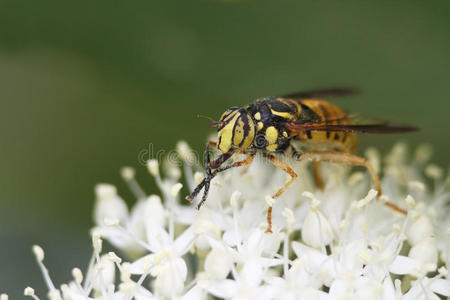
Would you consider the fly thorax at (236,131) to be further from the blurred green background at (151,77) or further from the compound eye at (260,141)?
the blurred green background at (151,77)

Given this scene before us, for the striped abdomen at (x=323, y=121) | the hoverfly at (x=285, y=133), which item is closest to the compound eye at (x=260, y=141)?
the hoverfly at (x=285, y=133)

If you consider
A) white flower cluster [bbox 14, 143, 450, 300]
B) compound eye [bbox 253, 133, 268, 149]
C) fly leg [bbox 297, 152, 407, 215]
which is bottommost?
white flower cluster [bbox 14, 143, 450, 300]

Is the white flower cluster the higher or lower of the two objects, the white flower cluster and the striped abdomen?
the lower

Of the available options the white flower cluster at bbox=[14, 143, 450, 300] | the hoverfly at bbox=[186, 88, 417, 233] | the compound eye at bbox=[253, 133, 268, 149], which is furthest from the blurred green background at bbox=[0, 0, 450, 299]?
the compound eye at bbox=[253, 133, 268, 149]

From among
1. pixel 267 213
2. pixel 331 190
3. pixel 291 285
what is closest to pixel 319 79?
pixel 331 190

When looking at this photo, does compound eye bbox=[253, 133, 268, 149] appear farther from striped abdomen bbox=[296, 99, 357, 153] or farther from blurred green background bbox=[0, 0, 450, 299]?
blurred green background bbox=[0, 0, 450, 299]

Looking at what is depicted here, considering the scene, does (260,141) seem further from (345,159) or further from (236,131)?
(345,159)

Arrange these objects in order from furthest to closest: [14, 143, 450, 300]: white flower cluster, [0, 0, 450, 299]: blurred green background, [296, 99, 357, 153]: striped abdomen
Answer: [0, 0, 450, 299]: blurred green background, [296, 99, 357, 153]: striped abdomen, [14, 143, 450, 300]: white flower cluster
